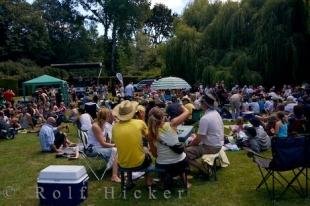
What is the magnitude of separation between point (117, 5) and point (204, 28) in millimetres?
17463

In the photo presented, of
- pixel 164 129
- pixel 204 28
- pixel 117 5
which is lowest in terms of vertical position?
pixel 164 129

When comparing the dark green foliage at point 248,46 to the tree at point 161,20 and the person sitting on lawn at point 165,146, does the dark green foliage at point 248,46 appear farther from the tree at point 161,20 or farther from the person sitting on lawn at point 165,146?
the tree at point 161,20

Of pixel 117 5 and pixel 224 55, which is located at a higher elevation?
pixel 117 5

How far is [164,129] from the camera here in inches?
245

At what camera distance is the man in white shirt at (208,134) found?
21.7 feet

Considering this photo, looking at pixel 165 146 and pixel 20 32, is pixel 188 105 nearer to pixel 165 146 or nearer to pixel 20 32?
pixel 165 146

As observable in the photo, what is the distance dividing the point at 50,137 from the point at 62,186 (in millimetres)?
4798

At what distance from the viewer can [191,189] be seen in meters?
6.50

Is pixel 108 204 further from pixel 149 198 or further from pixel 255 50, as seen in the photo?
pixel 255 50

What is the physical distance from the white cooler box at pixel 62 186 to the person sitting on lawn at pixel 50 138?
4333mm

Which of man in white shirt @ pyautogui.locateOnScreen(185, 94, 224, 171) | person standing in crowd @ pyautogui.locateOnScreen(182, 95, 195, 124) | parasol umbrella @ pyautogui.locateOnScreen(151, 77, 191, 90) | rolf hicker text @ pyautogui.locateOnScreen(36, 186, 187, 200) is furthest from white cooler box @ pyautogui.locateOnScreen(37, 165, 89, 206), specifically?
parasol umbrella @ pyautogui.locateOnScreen(151, 77, 191, 90)

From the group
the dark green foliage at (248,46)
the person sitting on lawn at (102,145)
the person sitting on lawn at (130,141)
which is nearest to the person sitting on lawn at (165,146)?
the person sitting on lawn at (130,141)

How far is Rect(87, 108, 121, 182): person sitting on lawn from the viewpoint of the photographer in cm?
716

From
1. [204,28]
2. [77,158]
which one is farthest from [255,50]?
[77,158]
